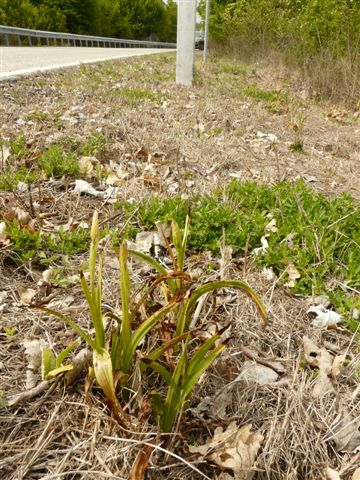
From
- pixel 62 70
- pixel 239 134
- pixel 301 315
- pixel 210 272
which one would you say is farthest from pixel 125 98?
pixel 301 315

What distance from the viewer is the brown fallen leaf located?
1.20m

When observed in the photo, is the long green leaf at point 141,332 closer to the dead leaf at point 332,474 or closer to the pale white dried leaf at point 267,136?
the dead leaf at point 332,474

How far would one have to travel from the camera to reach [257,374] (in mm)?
1674

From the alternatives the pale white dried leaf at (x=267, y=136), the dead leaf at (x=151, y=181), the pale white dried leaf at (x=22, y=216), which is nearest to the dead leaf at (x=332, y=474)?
the pale white dried leaf at (x=22, y=216)

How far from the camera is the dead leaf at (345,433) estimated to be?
1466 mm

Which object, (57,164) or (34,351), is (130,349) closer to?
(34,351)

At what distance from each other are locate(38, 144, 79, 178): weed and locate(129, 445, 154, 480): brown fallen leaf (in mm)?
2207

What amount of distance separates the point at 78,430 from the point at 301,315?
1107mm

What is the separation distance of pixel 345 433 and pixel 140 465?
0.73m

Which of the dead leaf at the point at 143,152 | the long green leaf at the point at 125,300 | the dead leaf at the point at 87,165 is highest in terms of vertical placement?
the long green leaf at the point at 125,300

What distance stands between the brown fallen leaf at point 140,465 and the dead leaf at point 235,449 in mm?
189

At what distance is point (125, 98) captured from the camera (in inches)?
219

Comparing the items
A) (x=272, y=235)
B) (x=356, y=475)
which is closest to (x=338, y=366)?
(x=356, y=475)

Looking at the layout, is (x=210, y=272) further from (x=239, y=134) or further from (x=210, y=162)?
(x=239, y=134)
